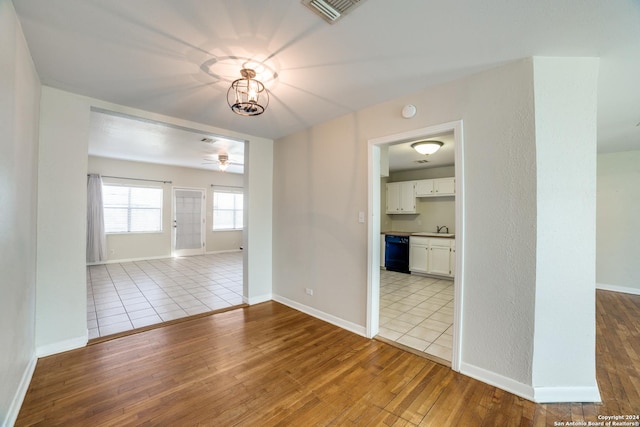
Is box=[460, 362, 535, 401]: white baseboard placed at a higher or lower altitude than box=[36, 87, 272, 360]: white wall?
lower

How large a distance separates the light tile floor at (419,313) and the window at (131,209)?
651 centimetres

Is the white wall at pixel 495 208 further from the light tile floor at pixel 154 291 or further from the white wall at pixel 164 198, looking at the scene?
the white wall at pixel 164 198

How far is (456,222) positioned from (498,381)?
126 cm

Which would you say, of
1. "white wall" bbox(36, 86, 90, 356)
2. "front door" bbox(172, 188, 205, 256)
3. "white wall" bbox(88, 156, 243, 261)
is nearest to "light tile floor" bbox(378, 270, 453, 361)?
"white wall" bbox(36, 86, 90, 356)

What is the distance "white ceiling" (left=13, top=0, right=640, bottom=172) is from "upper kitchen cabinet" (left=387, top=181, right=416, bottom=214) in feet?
12.6

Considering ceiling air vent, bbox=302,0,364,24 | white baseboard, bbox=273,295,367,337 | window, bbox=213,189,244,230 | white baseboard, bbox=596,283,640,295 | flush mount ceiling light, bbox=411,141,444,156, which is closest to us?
ceiling air vent, bbox=302,0,364,24

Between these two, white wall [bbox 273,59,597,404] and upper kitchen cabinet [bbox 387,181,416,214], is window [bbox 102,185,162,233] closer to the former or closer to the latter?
upper kitchen cabinet [bbox 387,181,416,214]

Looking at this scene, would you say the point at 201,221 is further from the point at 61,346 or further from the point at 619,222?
the point at 619,222

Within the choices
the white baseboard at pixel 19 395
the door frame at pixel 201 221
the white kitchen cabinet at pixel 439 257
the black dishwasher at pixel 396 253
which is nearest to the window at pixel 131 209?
the door frame at pixel 201 221

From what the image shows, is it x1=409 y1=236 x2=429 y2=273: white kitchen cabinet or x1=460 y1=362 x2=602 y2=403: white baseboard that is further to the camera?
x1=409 y1=236 x2=429 y2=273: white kitchen cabinet

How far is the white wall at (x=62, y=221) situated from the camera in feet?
7.97

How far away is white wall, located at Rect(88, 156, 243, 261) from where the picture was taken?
674 centimetres

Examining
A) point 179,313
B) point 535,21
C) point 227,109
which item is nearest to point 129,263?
point 179,313

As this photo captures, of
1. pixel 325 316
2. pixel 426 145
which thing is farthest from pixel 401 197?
pixel 325 316
